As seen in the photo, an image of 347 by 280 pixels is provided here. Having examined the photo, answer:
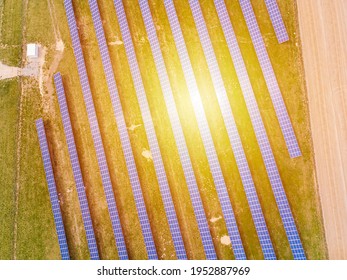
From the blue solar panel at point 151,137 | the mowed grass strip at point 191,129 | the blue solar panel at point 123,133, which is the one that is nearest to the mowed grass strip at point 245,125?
the mowed grass strip at point 191,129

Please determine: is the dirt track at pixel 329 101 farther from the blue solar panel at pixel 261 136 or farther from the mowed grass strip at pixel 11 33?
the mowed grass strip at pixel 11 33

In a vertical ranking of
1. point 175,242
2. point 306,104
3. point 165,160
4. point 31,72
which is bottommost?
point 175,242

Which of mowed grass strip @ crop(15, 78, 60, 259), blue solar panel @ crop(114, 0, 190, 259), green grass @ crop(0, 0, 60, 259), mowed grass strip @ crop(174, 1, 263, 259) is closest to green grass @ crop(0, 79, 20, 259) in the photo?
green grass @ crop(0, 0, 60, 259)

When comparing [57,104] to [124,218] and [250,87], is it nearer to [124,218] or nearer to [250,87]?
[124,218]

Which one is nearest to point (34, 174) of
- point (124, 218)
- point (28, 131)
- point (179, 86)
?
point (28, 131)

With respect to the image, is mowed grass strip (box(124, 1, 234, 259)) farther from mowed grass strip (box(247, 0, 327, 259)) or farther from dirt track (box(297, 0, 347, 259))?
dirt track (box(297, 0, 347, 259))

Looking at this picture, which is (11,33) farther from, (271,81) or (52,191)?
(271,81)
